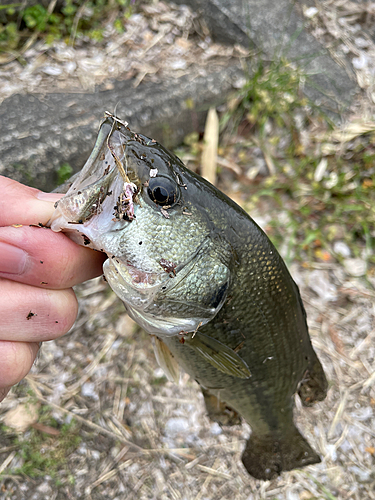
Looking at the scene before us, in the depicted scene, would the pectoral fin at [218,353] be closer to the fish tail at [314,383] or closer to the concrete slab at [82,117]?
the fish tail at [314,383]

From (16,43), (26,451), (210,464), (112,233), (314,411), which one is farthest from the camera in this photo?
(16,43)

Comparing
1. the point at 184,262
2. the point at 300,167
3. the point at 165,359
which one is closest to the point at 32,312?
the point at 184,262

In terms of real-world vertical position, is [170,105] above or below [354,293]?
above

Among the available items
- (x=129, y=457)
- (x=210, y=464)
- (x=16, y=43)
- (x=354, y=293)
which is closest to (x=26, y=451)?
(x=129, y=457)

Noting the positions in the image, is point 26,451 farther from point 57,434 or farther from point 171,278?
point 171,278

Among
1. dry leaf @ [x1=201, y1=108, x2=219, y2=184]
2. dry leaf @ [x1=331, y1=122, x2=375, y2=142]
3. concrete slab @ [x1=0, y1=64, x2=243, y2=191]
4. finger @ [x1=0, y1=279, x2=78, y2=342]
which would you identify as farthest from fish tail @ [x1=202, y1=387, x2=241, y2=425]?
dry leaf @ [x1=331, y1=122, x2=375, y2=142]

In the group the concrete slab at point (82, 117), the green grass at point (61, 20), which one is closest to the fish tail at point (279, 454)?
the concrete slab at point (82, 117)

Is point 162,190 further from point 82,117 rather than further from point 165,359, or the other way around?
point 82,117
